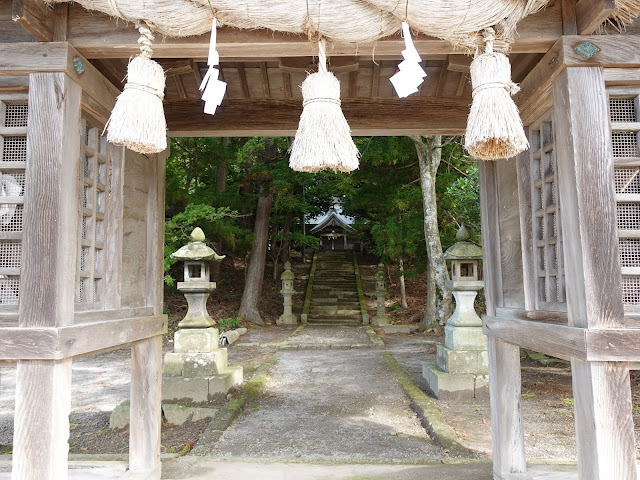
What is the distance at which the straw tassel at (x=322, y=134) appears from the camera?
2.04 metres

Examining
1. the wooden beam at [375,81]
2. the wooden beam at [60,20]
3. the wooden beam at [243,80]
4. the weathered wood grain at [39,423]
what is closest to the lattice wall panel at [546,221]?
the wooden beam at [375,81]

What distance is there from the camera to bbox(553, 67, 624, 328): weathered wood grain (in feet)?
6.97

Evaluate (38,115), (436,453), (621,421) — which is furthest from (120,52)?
(436,453)

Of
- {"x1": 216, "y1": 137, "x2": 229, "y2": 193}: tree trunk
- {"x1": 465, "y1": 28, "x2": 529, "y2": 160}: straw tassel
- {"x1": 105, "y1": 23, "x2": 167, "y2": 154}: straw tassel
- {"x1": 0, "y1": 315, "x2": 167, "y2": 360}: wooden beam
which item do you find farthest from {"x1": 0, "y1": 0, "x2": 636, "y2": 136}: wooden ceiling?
{"x1": 216, "y1": 137, "x2": 229, "y2": 193}: tree trunk

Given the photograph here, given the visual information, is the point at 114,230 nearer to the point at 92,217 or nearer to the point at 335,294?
the point at 92,217

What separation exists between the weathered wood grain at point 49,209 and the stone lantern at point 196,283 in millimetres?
4429

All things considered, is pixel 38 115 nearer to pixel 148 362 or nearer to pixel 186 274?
pixel 148 362

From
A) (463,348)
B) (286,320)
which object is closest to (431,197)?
(463,348)

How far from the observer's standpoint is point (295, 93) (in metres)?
3.62

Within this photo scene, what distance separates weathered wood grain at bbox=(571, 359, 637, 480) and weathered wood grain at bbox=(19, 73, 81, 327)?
245 cm

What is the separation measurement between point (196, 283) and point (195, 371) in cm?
127

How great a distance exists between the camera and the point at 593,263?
215 centimetres

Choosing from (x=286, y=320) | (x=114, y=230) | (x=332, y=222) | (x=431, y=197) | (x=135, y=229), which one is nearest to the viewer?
→ (x=114, y=230)

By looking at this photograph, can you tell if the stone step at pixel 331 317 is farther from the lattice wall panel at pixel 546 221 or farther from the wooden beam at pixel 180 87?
the lattice wall panel at pixel 546 221
